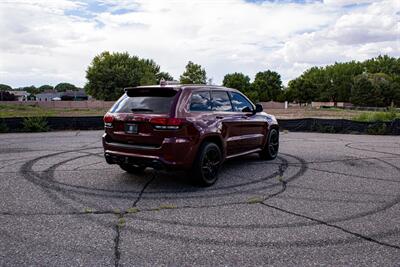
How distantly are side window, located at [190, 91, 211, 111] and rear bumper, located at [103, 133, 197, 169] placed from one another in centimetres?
62

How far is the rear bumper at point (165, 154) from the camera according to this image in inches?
212

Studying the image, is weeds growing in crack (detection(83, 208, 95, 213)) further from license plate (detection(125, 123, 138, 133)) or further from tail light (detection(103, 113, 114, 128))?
tail light (detection(103, 113, 114, 128))

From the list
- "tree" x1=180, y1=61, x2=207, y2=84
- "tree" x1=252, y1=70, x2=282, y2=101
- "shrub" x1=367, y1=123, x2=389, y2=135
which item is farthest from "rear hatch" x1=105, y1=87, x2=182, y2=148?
"tree" x1=252, y1=70, x2=282, y2=101

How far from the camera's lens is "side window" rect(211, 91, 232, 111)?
6.38 meters

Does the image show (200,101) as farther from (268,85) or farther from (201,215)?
(268,85)

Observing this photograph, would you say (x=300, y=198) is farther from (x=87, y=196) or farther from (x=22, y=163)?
(x=22, y=163)

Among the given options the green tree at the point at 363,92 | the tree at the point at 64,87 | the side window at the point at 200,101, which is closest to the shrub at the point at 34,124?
the side window at the point at 200,101

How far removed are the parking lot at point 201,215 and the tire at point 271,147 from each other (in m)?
0.55

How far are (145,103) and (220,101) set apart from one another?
1.48 meters

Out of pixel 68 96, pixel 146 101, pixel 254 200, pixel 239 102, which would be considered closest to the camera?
pixel 254 200

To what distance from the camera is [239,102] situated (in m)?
7.25

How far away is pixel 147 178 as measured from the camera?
6582 mm

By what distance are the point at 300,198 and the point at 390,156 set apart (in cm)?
498

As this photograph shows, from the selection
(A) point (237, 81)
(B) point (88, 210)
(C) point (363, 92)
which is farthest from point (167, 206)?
(C) point (363, 92)
